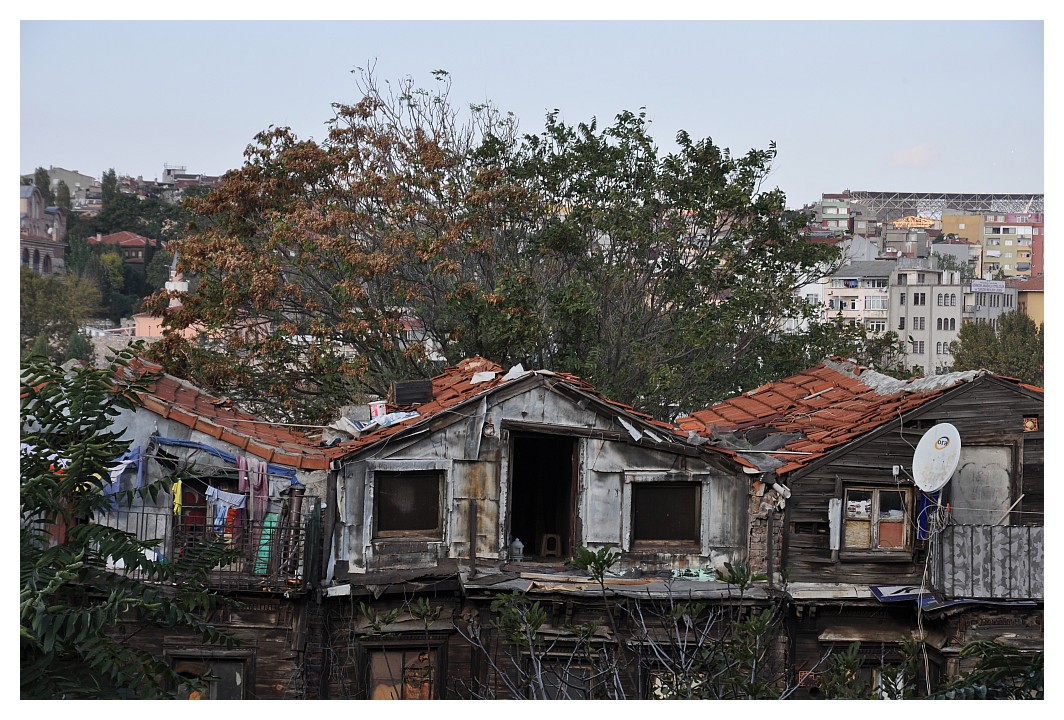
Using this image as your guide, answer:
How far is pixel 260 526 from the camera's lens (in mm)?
10672

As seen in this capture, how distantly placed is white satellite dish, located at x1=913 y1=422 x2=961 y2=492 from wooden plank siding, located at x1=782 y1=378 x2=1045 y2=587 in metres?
0.86

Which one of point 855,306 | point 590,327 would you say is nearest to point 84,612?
point 590,327

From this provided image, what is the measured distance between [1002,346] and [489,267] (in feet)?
94.0

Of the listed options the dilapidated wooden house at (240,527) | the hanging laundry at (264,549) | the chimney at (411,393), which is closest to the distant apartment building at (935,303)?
the chimney at (411,393)

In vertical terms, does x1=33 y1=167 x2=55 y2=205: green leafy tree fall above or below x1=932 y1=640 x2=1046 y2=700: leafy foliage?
above

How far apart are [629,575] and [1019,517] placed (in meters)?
4.18

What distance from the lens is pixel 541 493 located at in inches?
488

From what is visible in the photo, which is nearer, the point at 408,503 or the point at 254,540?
the point at 254,540

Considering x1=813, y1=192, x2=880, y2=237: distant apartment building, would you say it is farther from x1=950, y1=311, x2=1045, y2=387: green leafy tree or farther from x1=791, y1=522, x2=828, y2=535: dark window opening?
x1=791, y1=522, x2=828, y2=535: dark window opening

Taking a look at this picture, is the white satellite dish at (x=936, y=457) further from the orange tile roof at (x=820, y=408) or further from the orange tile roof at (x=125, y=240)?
the orange tile roof at (x=125, y=240)

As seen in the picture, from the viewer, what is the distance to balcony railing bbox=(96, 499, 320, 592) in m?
10.5

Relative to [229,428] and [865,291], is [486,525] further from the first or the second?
[865,291]

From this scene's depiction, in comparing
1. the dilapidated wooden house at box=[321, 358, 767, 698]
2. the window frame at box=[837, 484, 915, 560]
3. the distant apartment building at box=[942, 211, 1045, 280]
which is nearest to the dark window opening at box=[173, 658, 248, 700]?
the dilapidated wooden house at box=[321, 358, 767, 698]

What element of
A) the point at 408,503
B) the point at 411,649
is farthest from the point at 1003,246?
the point at 411,649
